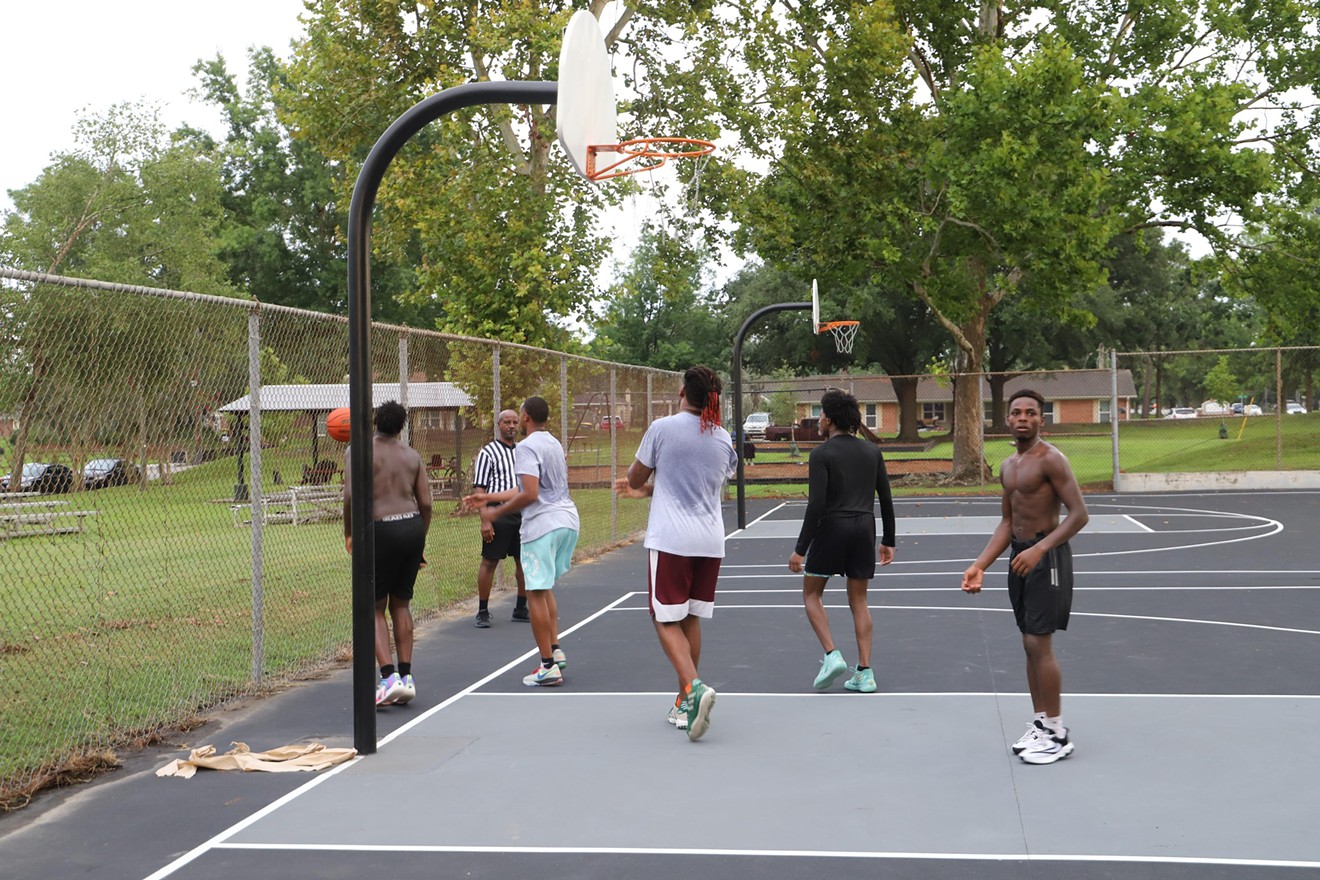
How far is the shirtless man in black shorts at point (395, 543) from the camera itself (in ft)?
26.7

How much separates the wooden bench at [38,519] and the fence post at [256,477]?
5.27 feet

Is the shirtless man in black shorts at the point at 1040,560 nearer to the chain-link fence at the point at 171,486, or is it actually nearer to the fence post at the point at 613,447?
the chain-link fence at the point at 171,486

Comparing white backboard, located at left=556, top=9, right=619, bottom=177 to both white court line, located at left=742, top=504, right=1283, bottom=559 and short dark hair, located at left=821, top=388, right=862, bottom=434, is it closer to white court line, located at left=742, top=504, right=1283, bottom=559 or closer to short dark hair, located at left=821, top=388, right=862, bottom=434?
short dark hair, located at left=821, top=388, right=862, bottom=434

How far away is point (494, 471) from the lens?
406 inches

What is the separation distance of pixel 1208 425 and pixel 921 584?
21237mm

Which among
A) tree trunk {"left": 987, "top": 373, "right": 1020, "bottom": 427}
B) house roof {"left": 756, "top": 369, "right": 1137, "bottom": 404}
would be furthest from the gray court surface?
tree trunk {"left": 987, "top": 373, "right": 1020, "bottom": 427}

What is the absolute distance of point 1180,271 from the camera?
62062 mm

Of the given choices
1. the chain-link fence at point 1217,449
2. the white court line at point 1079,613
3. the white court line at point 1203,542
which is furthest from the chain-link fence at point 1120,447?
the white court line at point 1079,613

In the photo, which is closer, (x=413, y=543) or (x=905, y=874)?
(x=905, y=874)

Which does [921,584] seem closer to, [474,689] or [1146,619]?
[1146,619]

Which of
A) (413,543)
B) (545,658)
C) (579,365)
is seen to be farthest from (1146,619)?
(579,365)

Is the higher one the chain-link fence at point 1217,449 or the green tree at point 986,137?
the green tree at point 986,137

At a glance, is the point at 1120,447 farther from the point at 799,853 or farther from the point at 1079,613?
the point at 799,853

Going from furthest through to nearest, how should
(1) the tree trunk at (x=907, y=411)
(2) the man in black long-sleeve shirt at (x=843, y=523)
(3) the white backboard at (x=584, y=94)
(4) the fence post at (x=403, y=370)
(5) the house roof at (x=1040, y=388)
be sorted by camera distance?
(5) the house roof at (x=1040, y=388), (1) the tree trunk at (x=907, y=411), (4) the fence post at (x=403, y=370), (2) the man in black long-sleeve shirt at (x=843, y=523), (3) the white backboard at (x=584, y=94)
